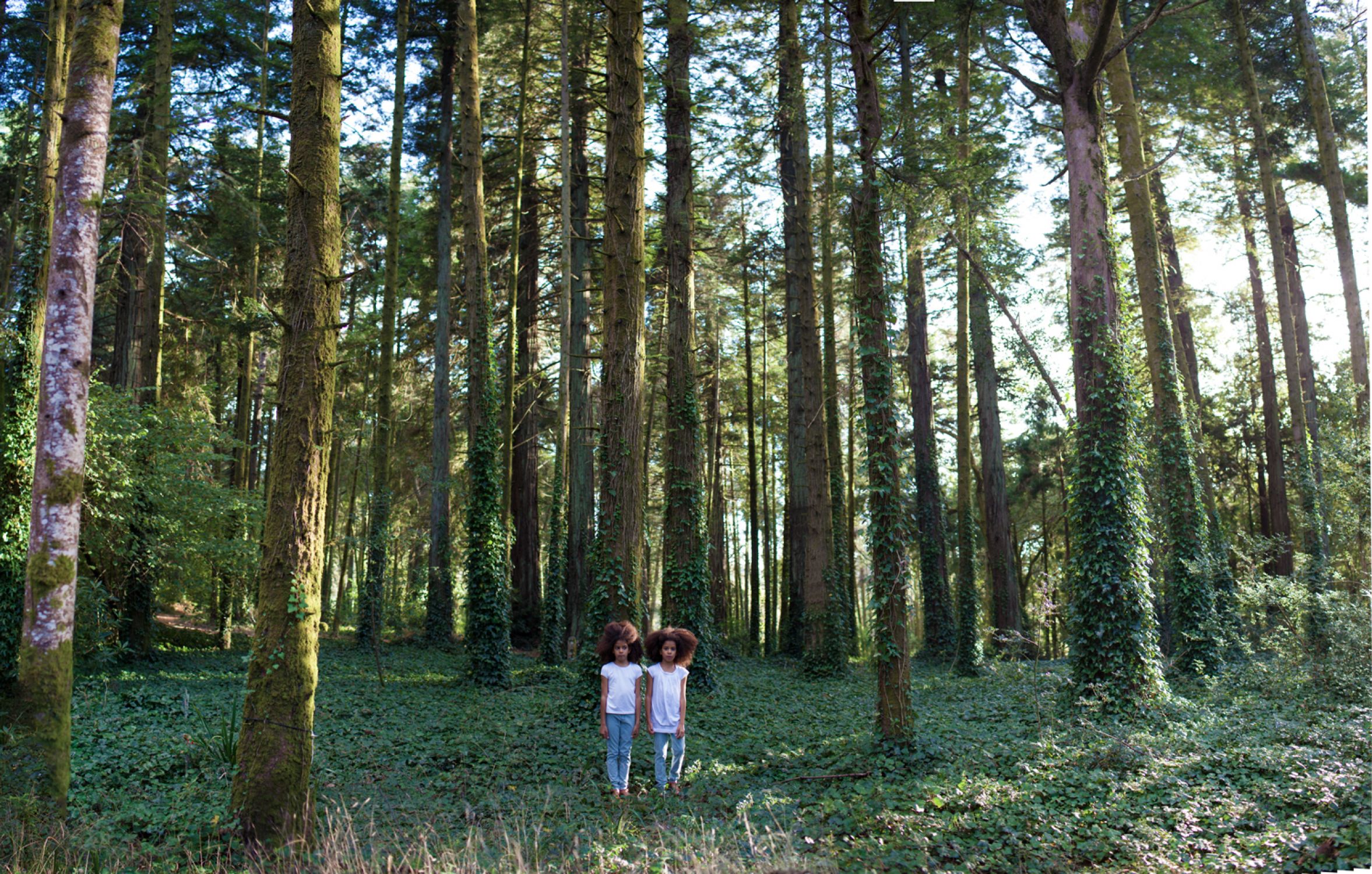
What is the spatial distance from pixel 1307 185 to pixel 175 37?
28.1m

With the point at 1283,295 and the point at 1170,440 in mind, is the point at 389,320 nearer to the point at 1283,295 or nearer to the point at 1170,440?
the point at 1170,440

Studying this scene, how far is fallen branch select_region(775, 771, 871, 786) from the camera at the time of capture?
24.3 feet

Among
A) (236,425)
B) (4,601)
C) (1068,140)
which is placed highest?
(1068,140)

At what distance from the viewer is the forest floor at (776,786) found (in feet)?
16.3

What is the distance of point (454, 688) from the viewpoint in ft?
42.1

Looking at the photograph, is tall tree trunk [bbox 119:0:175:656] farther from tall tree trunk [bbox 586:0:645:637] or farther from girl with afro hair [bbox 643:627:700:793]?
girl with afro hair [bbox 643:627:700:793]

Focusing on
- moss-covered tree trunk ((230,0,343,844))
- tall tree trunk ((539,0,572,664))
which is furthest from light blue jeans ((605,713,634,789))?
tall tree trunk ((539,0,572,664))

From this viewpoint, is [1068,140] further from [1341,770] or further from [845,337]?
[845,337]

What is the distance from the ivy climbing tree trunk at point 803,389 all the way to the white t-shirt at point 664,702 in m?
7.88

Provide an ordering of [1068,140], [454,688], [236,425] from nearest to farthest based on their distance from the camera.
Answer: [1068,140] < [454,688] < [236,425]

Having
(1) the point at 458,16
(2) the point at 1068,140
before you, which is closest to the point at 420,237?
(1) the point at 458,16

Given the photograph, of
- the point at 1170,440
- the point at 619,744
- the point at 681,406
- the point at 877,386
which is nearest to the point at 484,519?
the point at 681,406

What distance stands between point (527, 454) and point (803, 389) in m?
7.57

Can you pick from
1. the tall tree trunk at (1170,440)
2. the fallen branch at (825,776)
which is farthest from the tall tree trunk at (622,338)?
the tall tree trunk at (1170,440)
